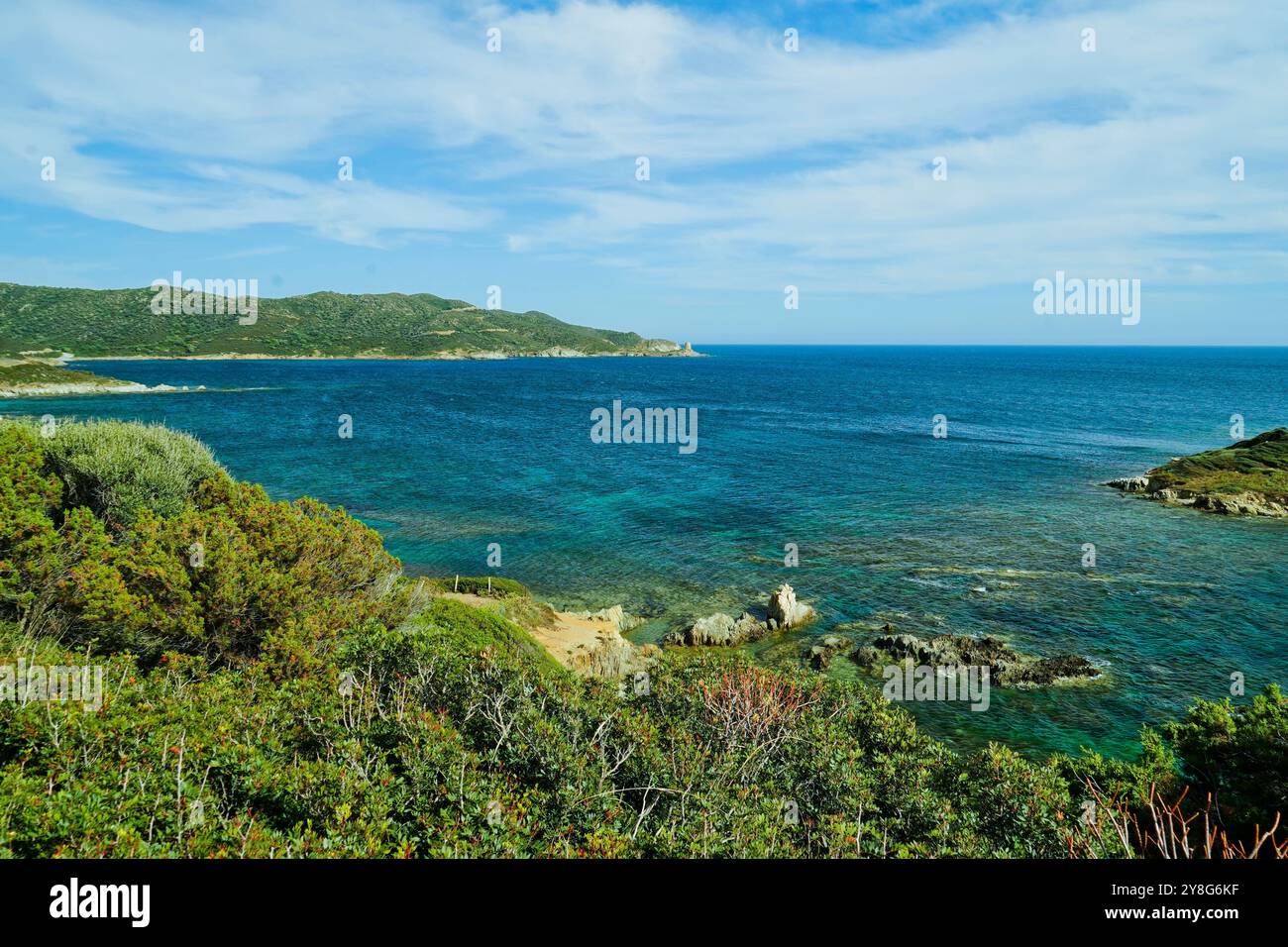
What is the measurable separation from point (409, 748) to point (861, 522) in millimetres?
39053

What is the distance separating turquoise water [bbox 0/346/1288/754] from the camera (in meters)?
26.6

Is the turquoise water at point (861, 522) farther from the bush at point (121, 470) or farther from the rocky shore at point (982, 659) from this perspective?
the bush at point (121, 470)

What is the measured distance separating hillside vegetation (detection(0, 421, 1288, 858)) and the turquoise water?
36.5 ft

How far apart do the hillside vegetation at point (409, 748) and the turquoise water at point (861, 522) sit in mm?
11123

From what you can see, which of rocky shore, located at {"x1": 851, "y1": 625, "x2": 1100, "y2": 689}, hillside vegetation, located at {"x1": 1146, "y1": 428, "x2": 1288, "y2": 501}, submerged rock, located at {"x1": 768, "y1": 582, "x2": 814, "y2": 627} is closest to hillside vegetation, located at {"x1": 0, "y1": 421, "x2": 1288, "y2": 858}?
rocky shore, located at {"x1": 851, "y1": 625, "x2": 1100, "y2": 689}

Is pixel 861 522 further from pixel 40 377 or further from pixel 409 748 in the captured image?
pixel 40 377

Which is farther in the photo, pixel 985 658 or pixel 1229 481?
pixel 1229 481

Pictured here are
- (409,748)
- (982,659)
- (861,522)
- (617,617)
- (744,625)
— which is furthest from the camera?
(861,522)

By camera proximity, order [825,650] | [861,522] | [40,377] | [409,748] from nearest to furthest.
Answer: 1. [409,748]
2. [825,650]
3. [861,522]
4. [40,377]

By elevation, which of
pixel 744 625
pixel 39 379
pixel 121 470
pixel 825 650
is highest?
pixel 39 379

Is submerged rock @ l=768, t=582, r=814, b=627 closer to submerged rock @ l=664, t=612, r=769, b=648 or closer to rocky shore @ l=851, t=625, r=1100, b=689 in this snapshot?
submerged rock @ l=664, t=612, r=769, b=648

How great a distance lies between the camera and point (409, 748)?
28.6 ft

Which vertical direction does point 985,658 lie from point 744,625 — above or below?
below

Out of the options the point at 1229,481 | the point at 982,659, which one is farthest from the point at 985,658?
the point at 1229,481
